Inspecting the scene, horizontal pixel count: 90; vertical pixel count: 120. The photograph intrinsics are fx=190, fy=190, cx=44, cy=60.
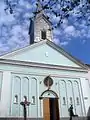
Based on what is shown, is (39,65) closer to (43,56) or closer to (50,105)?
(43,56)

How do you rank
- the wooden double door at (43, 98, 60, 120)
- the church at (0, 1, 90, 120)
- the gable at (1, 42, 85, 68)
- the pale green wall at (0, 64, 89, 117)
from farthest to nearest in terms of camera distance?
the gable at (1, 42, 85, 68)
the wooden double door at (43, 98, 60, 120)
the church at (0, 1, 90, 120)
the pale green wall at (0, 64, 89, 117)

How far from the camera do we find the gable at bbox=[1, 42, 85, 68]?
809 inches

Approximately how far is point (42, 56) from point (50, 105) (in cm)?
549

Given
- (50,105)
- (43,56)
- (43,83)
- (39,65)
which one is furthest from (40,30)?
(50,105)

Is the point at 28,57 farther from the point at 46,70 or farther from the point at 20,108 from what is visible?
the point at 20,108

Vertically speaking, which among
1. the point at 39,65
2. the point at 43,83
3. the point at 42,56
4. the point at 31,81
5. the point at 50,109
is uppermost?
the point at 42,56

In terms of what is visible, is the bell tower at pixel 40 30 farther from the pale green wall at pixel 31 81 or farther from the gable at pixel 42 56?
the pale green wall at pixel 31 81

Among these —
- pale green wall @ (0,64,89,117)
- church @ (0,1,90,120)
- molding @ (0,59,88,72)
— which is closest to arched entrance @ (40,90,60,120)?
church @ (0,1,90,120)

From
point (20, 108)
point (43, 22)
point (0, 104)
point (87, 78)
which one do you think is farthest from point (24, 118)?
point (43, 22)

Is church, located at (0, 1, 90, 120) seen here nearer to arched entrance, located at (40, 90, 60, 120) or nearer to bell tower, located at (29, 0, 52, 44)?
arched entrance, located at (40, 90, 60, 120)

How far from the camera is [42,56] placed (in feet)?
70.7

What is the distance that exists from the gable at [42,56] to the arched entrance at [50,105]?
3.58 meters

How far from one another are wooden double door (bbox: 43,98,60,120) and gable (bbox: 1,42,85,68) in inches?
166

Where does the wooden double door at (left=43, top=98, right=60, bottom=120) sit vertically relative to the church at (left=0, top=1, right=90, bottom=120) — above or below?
below
